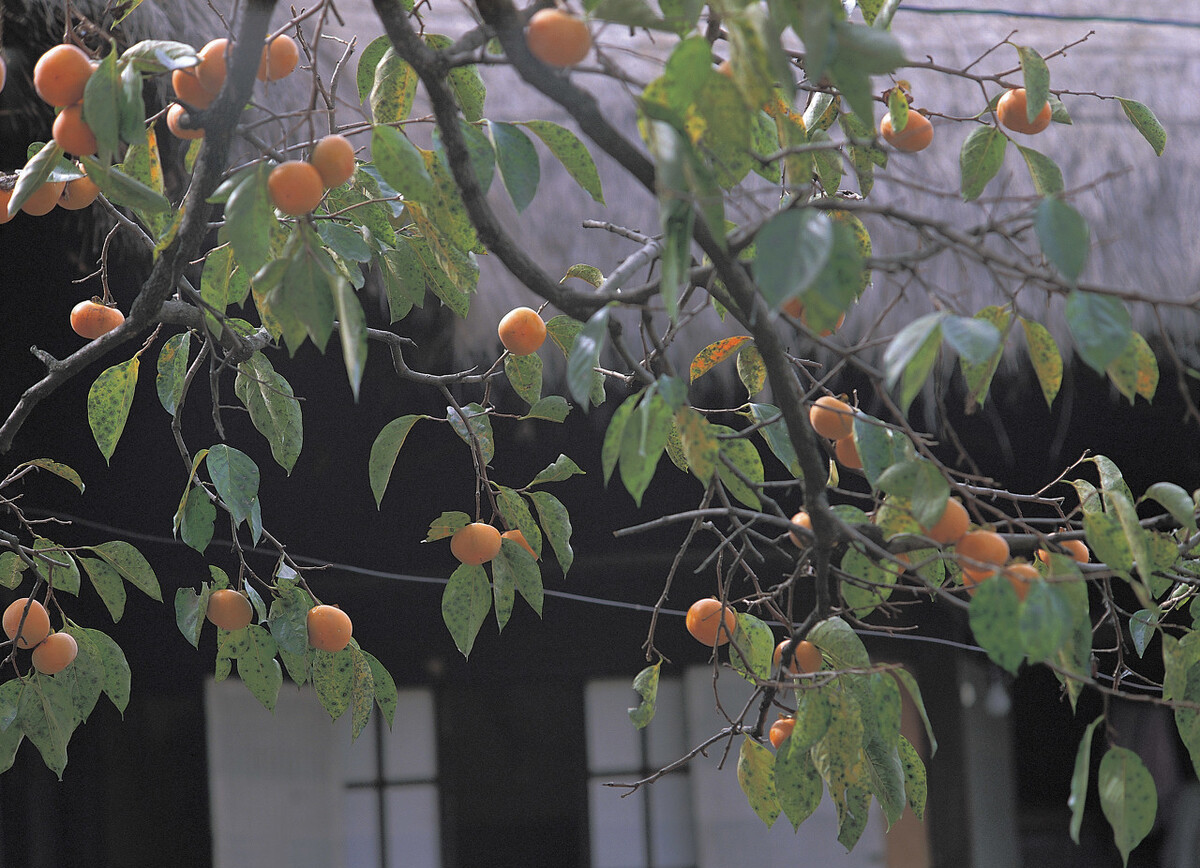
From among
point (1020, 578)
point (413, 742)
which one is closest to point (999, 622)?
point (1020, 578)

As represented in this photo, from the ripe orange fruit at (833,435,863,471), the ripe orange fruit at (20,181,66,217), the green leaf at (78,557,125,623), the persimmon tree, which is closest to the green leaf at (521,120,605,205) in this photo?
the persimmon tree

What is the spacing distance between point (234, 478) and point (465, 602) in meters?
0.20

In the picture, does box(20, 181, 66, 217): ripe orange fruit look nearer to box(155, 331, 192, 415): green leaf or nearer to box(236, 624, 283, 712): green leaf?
box(155, 331, 192, 415): green leaf

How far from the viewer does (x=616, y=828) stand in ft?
7.09

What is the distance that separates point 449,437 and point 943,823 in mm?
1356

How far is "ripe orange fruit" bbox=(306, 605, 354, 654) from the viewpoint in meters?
0.86

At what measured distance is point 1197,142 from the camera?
5.52 ft

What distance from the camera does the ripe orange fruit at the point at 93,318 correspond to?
0.90 meters

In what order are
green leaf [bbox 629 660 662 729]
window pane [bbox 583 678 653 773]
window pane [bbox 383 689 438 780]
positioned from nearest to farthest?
green leaf [bbox 629 660 662 729]
window pane [bbox 383 689 438 780]
window pane [bbox 583 678 653 773]

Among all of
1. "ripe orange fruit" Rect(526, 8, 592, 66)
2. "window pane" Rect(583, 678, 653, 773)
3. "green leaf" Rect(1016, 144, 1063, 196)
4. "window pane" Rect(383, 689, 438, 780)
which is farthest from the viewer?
"window pane" Rect(583, 678, 653, 773)

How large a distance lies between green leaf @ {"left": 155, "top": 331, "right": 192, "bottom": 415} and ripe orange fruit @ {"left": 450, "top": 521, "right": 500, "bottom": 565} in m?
0.27

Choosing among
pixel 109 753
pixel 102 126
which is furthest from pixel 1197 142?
pixel 109 753

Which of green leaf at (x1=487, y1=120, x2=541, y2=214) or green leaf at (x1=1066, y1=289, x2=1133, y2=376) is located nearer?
green leaf at (x1=1066, y1=289, x2=1133, y2=376)

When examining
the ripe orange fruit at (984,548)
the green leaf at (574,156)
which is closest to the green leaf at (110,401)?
the green leaf at (574,156)
